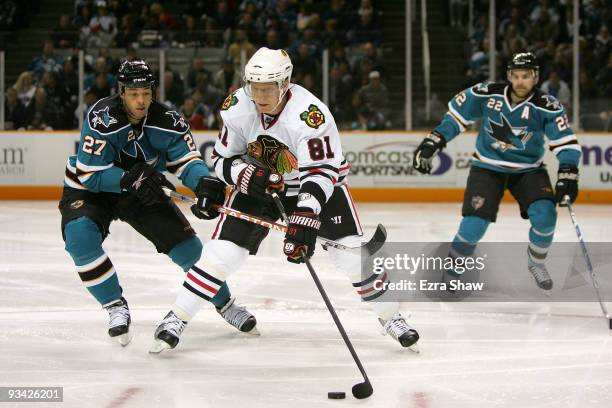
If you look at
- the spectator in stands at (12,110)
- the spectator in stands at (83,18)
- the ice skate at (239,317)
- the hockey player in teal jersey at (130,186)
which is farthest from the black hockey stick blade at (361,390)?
the spectator in stands at (83,18)

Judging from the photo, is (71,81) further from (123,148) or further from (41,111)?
(123,148)

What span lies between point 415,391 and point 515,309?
1.62 metres

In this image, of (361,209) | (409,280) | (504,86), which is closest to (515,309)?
(409,280)

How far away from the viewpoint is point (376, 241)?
13.2 feet

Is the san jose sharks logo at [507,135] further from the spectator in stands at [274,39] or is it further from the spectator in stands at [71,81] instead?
the spectator in stands at [71,81]

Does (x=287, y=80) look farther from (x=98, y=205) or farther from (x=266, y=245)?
(x=266, y=245)

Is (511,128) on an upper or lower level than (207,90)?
upper

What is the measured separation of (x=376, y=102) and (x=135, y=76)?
6225mm

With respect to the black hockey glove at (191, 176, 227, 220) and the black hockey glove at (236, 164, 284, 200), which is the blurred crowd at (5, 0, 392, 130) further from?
the black hockey glove at (236, 164, 284, 200)

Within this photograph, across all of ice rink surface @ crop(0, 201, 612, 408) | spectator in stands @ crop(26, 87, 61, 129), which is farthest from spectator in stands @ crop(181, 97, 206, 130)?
ice rink surface @ crop(0, 201, 612, 408)

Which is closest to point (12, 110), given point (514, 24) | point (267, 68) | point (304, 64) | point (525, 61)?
point (304, 64)

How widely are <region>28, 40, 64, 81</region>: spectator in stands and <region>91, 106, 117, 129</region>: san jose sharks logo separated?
21.0 ft

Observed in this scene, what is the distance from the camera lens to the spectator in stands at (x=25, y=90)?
10094 millimetres

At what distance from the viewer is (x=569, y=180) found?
5.07 metres
